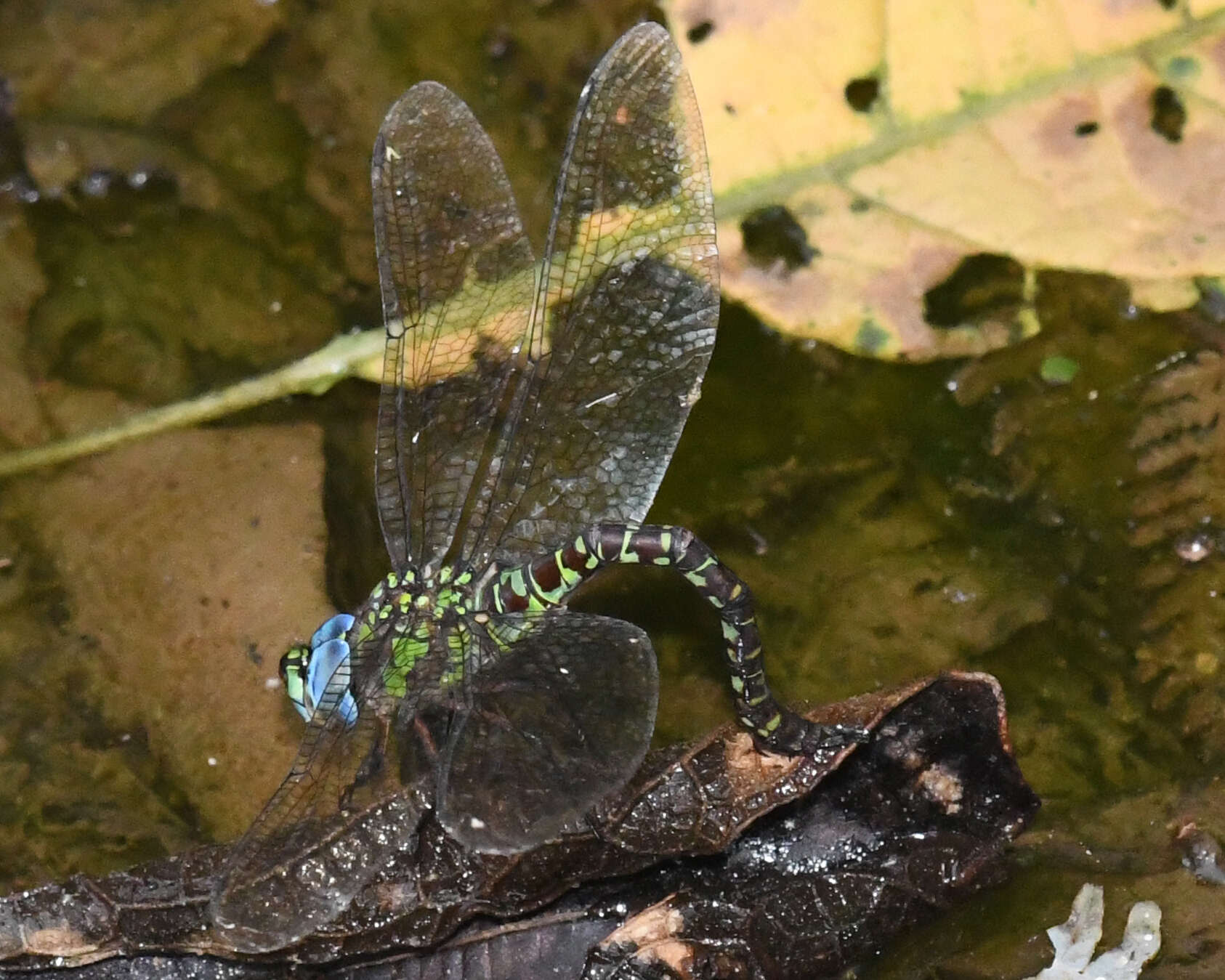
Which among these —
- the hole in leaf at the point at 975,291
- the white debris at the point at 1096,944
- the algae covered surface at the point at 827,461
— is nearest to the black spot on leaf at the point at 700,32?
the algae covered surface at the point at 827,461

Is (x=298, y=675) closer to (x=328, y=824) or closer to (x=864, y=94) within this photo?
(x=328, y=824)

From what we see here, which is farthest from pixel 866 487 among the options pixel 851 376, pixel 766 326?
pixel 766 326

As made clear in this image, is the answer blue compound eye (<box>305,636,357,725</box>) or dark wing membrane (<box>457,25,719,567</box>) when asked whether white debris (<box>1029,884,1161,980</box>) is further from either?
blue compound eye (<box>305,636,357,725</box>)

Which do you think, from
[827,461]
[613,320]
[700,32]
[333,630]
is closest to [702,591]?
[827,461]

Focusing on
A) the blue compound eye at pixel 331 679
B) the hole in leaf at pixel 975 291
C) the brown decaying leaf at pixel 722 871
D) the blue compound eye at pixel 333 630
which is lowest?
the brown decaying leaf at pixel 722 871

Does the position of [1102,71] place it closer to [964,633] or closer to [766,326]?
[766,326]

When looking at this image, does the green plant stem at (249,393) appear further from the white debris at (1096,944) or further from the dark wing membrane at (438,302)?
the white debris at (1096,944)

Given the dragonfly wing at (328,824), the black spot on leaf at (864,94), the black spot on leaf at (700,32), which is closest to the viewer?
the dragonfly wing at (328,824)
